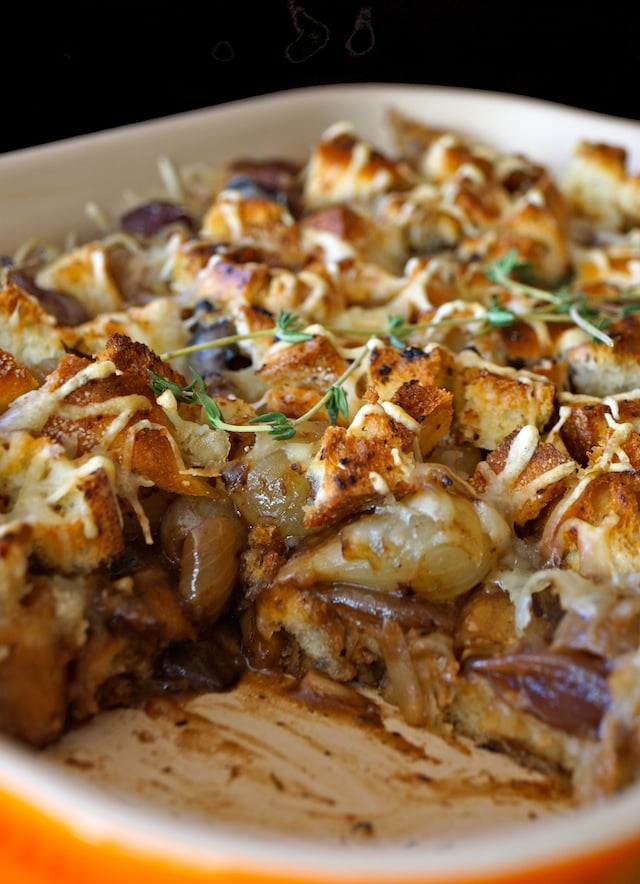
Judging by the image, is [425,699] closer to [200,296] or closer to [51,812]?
[51,812]

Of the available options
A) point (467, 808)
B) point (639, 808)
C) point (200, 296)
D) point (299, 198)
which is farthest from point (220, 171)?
point (639, 808)

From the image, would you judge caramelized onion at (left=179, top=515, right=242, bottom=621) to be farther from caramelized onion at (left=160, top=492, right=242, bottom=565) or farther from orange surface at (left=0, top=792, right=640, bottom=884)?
orange surface at (left=0, top=792, right=640, bottom=884)

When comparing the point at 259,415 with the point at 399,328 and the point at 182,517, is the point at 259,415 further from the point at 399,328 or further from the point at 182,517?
the point at 399,328

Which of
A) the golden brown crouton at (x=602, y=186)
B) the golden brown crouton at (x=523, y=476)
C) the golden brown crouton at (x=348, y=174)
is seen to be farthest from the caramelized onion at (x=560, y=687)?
the golden brown crouton at (x=602, y=186)

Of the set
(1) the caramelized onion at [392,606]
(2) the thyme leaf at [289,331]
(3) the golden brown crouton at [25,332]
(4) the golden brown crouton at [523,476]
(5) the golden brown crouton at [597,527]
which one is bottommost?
(1) the caramelized onion at [392,606]

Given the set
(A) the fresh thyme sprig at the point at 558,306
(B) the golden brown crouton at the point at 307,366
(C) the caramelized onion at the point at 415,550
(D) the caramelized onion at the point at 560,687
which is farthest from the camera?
(A) the fresh thyme sprig at the point at 558,306

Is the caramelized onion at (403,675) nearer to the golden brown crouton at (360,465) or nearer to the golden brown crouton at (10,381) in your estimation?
the golden brown crouton at (360,465)
